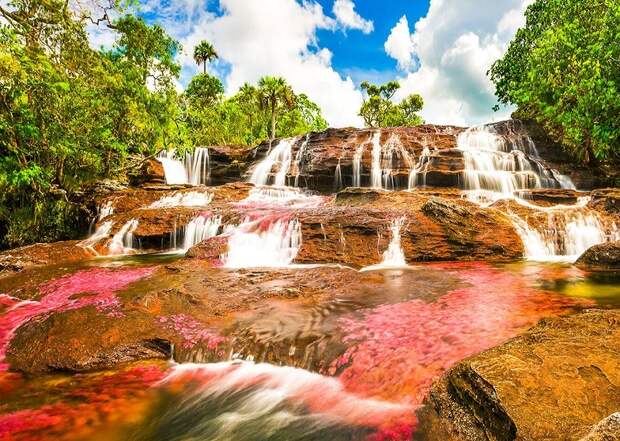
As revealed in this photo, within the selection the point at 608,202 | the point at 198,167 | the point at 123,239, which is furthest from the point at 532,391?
the point at 198,167

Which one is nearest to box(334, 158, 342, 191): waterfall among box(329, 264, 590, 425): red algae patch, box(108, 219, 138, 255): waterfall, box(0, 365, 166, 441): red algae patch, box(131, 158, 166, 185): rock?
box(131, 158, 166, 185): rock

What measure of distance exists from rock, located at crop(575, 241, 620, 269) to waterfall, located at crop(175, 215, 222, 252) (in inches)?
411

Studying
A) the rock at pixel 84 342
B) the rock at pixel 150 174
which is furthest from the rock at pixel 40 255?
the rock at pixel 150 174

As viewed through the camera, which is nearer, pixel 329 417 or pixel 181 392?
pixel 329 417

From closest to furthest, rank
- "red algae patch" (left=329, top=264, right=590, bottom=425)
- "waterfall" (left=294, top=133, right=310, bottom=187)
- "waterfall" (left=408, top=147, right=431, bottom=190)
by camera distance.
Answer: "red algae patch" (left=329, top=264, right=590, bottom=425) < "waterfall" (left=408, top=147, right=431, bottom=190) < "waterfall" (left=294, top=133, right=310, bottom=187)

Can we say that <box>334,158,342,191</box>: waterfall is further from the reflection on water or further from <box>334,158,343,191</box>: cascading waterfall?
the reflection on water

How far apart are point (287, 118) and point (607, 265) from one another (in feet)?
136

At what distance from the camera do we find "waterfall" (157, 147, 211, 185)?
79.8ft

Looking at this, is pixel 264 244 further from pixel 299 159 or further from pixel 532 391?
pixel 299 159

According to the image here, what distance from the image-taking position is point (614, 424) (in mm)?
1415

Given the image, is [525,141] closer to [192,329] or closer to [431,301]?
[431,301]

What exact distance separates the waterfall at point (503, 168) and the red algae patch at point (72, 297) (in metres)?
14.5

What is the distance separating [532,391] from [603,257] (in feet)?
24.5

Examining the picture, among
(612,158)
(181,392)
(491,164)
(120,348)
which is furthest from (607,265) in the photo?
(612,158)
